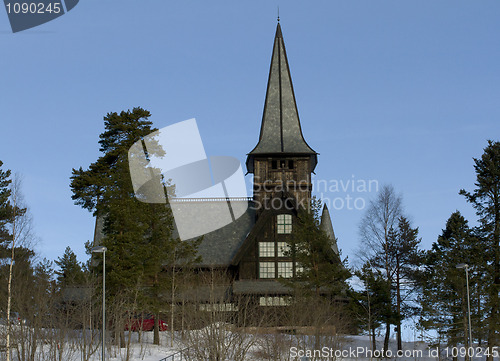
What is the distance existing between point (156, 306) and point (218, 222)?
18.8 m

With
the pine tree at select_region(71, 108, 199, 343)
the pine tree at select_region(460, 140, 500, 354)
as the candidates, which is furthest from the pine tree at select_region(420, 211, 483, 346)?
the pine tree at select_region(71, 108, 199, 343)

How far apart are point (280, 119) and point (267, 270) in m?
17.1

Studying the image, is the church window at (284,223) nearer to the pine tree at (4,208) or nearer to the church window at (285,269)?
the church window at (285,269)

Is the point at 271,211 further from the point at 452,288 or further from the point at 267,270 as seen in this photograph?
the point at 452,288

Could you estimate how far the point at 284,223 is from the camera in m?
54.2

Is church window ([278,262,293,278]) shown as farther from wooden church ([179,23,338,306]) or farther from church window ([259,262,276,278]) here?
church window ([259,262,276,278])

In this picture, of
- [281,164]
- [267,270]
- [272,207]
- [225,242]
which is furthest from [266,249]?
[281,164]

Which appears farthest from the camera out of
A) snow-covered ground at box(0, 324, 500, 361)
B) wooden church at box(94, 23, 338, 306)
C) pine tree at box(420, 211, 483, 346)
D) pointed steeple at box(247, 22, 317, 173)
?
pointed steeple at box(247, 22, 317, 173)

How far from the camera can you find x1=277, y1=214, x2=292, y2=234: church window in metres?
54.0

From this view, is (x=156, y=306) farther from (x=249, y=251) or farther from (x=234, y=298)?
(x=249, y=251)

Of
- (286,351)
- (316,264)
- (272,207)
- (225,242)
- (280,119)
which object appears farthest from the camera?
(280,119)

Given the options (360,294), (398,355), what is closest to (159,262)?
(360,294)

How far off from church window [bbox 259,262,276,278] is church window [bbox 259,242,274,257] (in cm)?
71

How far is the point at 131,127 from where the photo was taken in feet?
192
